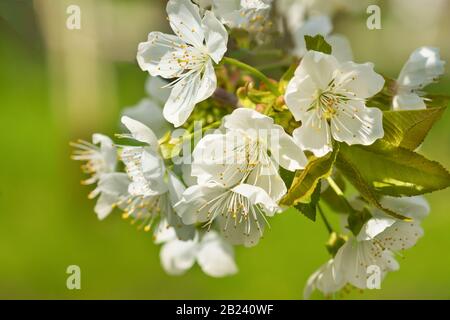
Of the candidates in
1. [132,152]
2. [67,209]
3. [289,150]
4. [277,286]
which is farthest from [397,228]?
[67,209]

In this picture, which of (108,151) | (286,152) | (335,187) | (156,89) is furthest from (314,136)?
(156,89)

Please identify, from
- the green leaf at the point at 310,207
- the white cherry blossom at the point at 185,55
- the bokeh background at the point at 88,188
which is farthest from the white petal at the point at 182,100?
the bokeh background at the point at 88,188

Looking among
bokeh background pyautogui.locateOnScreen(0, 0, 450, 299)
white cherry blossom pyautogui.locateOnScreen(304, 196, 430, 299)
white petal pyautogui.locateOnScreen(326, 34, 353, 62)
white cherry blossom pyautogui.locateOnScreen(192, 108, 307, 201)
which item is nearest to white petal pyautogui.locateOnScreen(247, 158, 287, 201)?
white cherry blossom pyautogui.locateOnScreen(192, 108, 307, 201)

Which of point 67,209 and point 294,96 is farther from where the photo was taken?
point 67,209

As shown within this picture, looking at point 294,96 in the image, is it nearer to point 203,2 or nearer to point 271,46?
point 203,2

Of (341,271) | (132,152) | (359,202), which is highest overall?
(132,152)

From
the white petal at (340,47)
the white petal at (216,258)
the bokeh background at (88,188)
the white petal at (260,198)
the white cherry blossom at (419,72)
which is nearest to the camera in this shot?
the white petal at (260,198)

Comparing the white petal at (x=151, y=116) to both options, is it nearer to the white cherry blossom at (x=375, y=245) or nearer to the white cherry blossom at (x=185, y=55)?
the white cherry blossom at (x=185, y=55)
